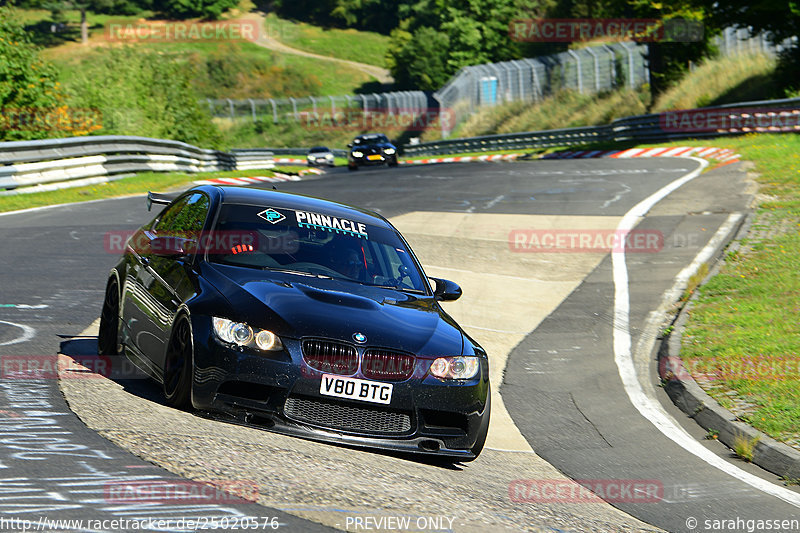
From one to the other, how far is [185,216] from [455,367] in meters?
2.73

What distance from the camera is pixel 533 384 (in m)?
9.89

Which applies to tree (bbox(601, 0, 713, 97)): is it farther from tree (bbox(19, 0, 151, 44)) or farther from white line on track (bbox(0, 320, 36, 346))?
tree (bbox(19, 0, 151, 44))

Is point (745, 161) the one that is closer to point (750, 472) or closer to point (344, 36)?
point (750, 472)

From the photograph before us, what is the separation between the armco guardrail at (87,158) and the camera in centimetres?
2112

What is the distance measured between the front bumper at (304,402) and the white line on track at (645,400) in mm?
2269

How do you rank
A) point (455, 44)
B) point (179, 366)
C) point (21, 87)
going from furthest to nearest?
point (455, 44) < point (21, 87) < point (179, 366)

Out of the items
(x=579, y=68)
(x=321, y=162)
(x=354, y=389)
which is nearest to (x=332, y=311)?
(x=354, y=389)

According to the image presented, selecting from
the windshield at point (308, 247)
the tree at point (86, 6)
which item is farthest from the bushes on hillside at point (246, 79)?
the windshield at point (308, 247)

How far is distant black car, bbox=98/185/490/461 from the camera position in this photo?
6.27 meters

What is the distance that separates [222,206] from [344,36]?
125868 millimetres

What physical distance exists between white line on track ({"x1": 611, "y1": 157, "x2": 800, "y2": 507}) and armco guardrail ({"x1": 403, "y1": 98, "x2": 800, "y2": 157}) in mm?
15543

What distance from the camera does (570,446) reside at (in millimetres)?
7980

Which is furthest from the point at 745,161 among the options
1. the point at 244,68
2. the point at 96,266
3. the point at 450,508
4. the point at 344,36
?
the point at 344,36

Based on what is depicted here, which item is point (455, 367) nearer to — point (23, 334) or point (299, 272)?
point (299, 272)
